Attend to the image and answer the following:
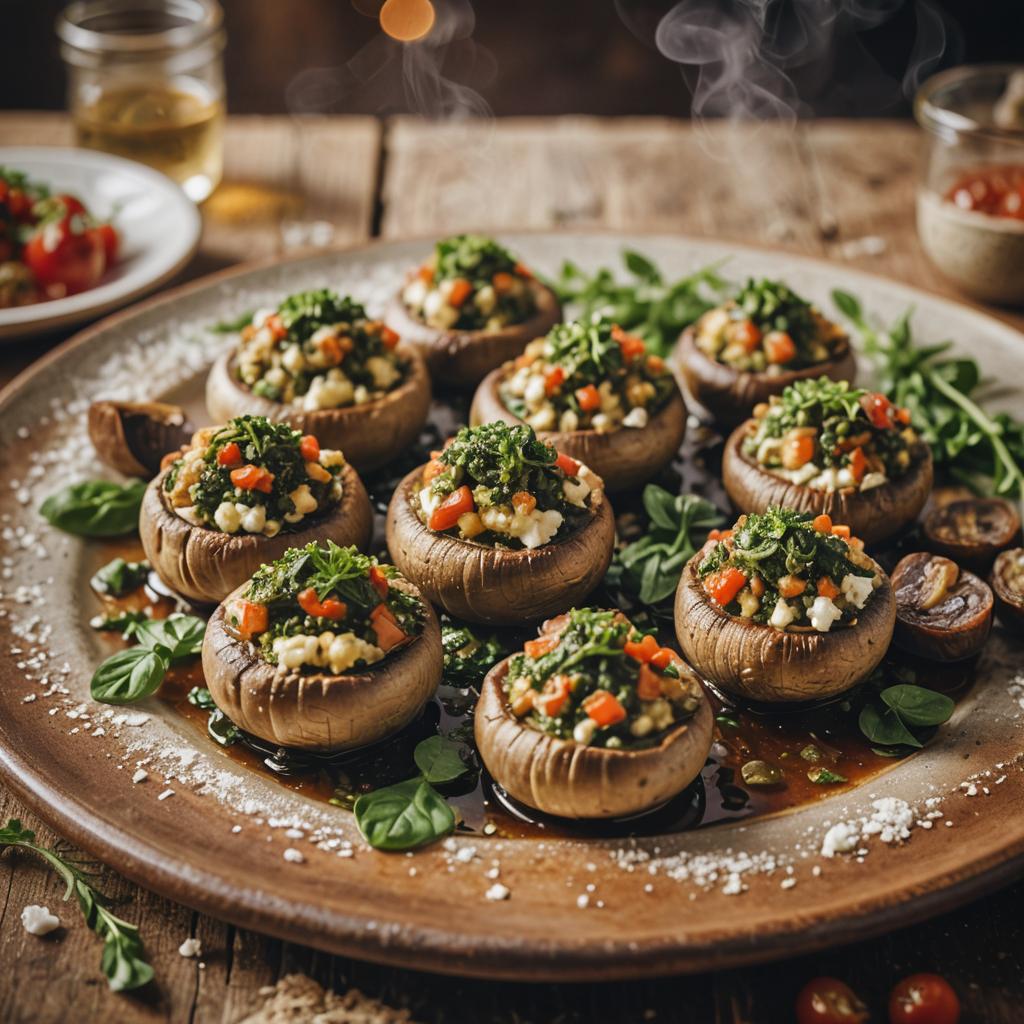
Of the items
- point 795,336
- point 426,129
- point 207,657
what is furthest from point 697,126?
point 207,657

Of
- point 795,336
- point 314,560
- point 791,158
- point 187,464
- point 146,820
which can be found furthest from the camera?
point 791,158

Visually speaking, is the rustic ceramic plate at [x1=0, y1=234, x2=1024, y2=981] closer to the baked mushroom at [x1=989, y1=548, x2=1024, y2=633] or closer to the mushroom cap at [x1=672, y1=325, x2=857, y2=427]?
the baked mushroom at [x1=989, y1=548, x2=1024, y2=633]

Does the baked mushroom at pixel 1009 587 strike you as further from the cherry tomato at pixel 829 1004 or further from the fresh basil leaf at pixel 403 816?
the fresh basil leaf at pixel 403 816

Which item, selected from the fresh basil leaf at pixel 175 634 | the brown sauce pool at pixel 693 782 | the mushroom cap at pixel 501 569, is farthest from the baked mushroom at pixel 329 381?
the brown sauce pool at pixel 693 782

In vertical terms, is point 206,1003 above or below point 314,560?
below

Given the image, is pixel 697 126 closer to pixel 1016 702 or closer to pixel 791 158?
pixel 791 158

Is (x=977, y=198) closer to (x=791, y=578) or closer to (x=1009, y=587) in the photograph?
(x=1009, y=587)

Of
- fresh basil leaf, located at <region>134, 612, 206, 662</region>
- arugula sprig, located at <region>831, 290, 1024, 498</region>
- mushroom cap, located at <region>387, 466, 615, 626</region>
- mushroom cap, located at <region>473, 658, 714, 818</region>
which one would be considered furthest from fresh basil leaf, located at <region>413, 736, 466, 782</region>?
arugula sprig, located at <region>831, 290, 1024, 498</region>
